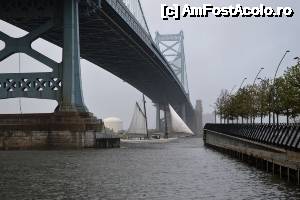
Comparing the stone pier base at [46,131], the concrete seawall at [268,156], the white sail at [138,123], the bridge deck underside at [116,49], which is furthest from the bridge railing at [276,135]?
the white sail at [138,123]

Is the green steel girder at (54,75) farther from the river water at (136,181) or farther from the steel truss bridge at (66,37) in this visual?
the river water at (136,181)

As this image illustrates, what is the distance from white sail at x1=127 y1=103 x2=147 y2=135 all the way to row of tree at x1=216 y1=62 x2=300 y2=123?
13976mm

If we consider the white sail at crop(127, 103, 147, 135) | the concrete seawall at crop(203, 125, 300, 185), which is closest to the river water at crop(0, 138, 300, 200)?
the concrete seawall at crop(203, 125, 300, 185)

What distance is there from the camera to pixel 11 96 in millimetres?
64062

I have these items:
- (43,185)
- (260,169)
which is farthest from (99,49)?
(43,185)

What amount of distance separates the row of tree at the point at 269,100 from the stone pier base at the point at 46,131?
58.7ft

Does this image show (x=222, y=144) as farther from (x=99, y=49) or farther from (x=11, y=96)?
(x=99, y=49)

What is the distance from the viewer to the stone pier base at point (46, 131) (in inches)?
2323

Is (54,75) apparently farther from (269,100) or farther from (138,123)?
(138,123)

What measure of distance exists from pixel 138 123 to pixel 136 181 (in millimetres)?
86638

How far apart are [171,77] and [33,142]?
58.1 metres

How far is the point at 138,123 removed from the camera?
118 meters

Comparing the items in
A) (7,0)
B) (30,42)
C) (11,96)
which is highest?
(7,0)

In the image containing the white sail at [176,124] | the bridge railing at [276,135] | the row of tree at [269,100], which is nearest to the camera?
the bridge railing at [276,135]
